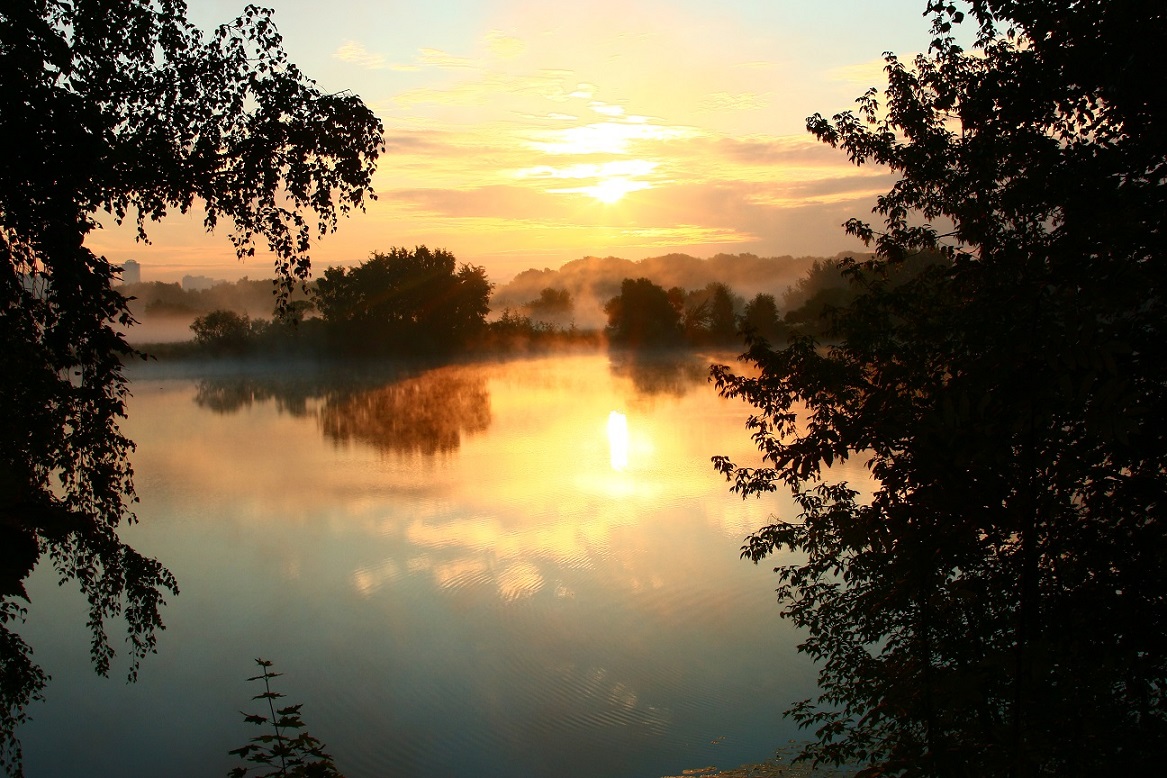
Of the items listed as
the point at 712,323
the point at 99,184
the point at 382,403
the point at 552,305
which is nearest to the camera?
the point at 99,184

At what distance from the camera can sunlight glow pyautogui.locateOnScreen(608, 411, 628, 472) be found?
21.7 m

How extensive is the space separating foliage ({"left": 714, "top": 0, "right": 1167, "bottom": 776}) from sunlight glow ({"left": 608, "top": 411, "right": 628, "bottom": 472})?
13.6 m

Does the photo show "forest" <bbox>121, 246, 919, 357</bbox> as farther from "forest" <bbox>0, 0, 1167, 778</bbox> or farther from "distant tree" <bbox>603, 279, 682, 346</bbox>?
"forest" <bbox>0, 0, 1167, 778</bbox>

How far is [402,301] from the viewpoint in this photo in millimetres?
50750

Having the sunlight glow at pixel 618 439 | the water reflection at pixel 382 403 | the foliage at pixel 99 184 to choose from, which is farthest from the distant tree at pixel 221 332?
the foliage at pixel 99 184

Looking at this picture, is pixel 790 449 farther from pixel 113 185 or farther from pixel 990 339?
pixel 113 185

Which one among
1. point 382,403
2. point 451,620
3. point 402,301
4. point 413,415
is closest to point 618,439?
point 413,415

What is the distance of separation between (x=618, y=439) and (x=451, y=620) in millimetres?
14170

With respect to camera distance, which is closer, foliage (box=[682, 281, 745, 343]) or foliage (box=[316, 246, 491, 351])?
foliage (box=[316, 246, 491, 351])

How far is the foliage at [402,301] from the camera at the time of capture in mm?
49812

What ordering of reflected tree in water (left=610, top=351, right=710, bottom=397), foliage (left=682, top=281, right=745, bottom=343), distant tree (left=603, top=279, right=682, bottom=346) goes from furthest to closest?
foliage (left=682, top=281, right=745, bottom=343), distant tree (left=603, top=279, right=682, bottom=346), reflected tree in water (left=610, top=351, right=710, bottom=397)

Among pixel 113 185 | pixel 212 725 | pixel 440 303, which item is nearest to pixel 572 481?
pixel 212 725

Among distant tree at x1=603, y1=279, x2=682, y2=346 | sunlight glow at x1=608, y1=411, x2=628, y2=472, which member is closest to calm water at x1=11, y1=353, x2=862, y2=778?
sunlight glow at x1=608, y1=411, x2=628, y2=472

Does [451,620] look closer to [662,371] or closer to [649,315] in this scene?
[662,371]
